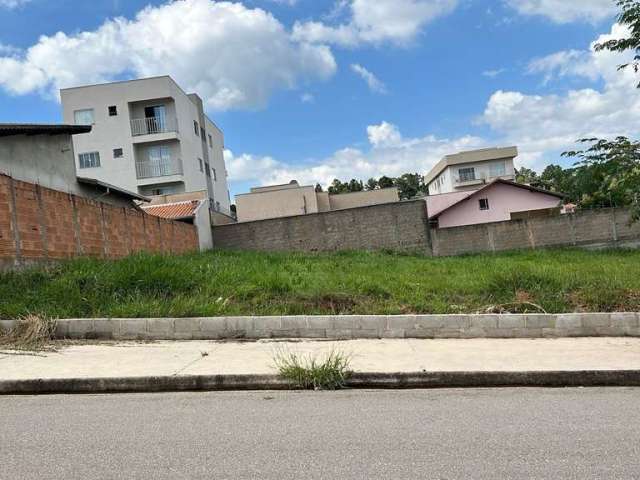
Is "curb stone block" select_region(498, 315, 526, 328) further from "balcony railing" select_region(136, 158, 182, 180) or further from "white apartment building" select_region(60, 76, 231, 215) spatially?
"balcony railing" select_region(136, 158, 182, 180)

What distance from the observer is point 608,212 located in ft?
76.5

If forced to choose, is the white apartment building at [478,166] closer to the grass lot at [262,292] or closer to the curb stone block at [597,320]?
the grass lot at [262,292]

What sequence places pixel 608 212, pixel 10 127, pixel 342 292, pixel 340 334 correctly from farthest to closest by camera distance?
pixel 608 212 → pixel 10 127 → pixel 342 292 → pixel 340 334

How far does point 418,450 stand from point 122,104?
34991 millimetres

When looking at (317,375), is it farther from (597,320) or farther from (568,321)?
(597,320)

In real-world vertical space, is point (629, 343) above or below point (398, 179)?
below

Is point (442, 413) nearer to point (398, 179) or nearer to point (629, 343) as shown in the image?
point (629, 343)

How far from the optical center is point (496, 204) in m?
35.0

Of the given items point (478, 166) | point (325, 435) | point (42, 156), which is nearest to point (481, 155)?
point (478, 166)

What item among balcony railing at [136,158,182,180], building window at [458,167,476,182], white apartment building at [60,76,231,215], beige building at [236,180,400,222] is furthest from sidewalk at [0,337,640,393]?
building window at [458,167,476,182]

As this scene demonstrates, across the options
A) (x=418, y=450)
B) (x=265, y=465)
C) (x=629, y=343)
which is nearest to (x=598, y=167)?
(x=629, y=343)

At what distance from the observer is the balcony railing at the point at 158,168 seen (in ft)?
113

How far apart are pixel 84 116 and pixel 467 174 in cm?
4032

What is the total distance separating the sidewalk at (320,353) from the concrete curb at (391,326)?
26cm
